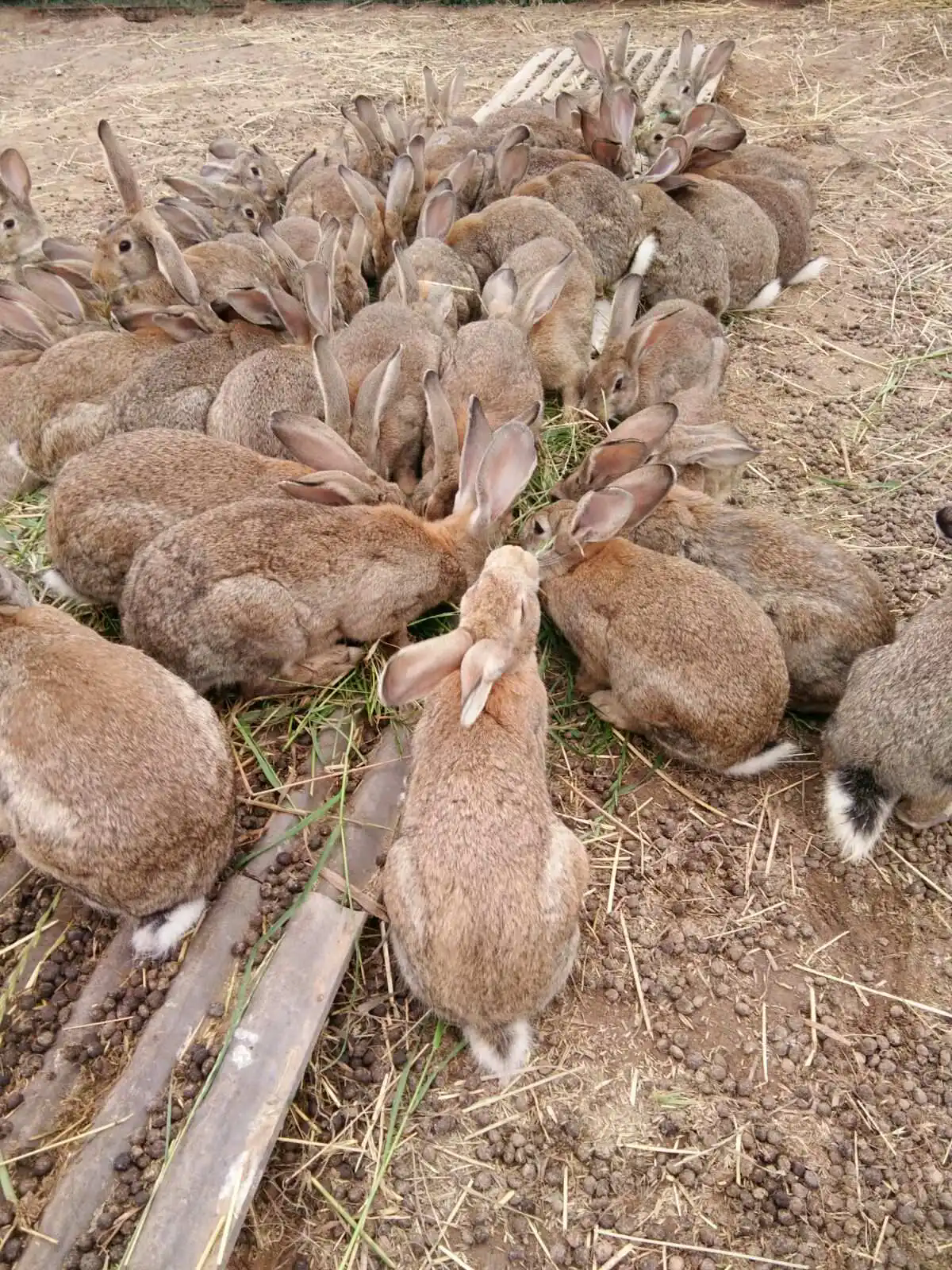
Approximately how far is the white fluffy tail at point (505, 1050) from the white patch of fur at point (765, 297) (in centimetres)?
501

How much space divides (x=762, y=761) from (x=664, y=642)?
1.84 ft

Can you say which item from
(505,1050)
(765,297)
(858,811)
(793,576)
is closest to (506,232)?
(765,297)

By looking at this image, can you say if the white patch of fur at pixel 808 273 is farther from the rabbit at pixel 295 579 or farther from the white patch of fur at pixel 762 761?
the white patch of fur at pixel 762 761

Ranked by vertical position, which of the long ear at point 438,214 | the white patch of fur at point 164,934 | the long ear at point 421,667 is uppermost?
the long ear at point 438,214

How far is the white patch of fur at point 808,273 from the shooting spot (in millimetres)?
6066

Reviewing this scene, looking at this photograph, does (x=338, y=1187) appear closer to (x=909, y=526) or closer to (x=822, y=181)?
(x=909, y=526)

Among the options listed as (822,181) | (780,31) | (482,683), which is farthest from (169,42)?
(482,683)

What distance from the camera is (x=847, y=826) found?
9.76 feet

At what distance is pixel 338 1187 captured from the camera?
2.29m

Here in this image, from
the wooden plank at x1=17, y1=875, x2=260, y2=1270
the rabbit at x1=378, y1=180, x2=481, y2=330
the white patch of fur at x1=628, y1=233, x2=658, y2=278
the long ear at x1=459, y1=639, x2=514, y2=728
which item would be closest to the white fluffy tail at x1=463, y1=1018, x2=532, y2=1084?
the wooden plank at x1=17, y1=875, x2=260, y2=1270

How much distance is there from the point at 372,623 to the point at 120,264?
10.7 ft

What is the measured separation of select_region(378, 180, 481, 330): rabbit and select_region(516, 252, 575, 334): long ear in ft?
1.44

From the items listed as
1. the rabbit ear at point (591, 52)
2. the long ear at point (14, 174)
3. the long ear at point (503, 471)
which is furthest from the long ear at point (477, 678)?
the rabbit ear at point (591, 52)

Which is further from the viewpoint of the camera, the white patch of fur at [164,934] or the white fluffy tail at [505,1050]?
the white patch of fur at [164,934]
